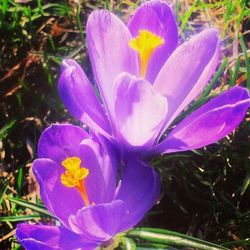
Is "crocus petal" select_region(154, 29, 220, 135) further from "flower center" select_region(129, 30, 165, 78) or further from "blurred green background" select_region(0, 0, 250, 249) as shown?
"blurred green background" select_region(0, 0, 250, 249)

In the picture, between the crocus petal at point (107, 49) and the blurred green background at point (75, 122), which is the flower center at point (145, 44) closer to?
the crocus petal at point (107, 49)

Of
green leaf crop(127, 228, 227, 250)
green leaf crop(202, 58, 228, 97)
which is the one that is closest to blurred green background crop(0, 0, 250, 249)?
green leaf crop(202, 58, 228, 97)

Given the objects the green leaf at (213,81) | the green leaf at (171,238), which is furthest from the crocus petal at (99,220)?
the green leaf at (213,81)

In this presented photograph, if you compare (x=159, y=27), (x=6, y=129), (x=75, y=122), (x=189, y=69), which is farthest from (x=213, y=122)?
(x=6, y=129)

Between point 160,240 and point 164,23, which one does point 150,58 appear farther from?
point 160,240

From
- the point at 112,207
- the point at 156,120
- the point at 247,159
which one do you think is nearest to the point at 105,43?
the point at 156,120
